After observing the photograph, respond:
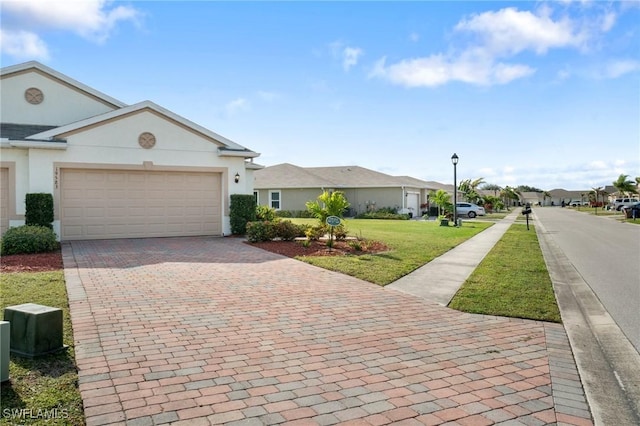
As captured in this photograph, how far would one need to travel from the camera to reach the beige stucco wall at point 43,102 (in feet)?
59.0

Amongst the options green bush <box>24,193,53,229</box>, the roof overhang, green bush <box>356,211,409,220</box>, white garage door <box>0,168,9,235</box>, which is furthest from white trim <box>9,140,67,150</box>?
green bush <box>356,211,409,220</box>

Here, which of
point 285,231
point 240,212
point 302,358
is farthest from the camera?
point 240,212

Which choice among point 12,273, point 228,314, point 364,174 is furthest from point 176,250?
point 364,174

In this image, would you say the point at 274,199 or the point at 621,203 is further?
the point at 621,203

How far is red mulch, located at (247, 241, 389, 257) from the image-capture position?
44.8 ft

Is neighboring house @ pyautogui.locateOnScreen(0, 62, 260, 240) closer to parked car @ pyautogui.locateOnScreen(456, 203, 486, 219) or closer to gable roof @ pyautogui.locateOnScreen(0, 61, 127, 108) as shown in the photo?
gable roof @ pyautogui.locateOnScreen(0, 61, 127, 108)

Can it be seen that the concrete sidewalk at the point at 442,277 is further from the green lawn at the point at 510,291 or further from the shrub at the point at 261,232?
the shrub at the point at 261,232

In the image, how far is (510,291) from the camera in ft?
28.6

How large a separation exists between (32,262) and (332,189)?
2748 cm

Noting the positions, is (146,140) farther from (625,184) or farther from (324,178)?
(625,184)

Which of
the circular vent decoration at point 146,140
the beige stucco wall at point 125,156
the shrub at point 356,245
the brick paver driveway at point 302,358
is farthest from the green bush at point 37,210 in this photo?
the shrub at point 356,245

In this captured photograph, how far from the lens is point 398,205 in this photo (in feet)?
122

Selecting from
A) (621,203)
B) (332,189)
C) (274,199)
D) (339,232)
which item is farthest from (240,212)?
(621,203)

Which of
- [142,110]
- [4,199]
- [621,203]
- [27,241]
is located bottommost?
[27,241]
